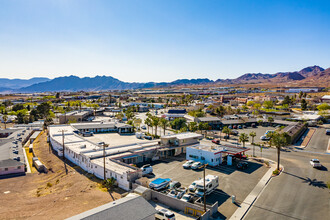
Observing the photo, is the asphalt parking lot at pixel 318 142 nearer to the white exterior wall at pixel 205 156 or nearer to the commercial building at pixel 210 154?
the commercial building at pixel 210 154

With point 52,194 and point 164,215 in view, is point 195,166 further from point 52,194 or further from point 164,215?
point 52,194

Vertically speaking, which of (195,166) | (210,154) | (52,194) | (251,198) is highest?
(210,154)

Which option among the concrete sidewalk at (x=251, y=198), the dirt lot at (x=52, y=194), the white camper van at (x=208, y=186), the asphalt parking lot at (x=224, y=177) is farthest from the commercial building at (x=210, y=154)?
the dirt lot at (x=52, y=194)

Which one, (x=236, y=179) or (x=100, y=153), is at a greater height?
(x=100, y=153)

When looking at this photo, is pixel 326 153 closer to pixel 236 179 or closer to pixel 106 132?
pixel 236 179

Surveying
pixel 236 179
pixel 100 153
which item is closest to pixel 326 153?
pixel 236 179

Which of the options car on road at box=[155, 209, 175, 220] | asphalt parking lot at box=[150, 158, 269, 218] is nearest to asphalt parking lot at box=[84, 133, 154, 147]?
asphalt parking lot at box=[150, 158, 269, 218]

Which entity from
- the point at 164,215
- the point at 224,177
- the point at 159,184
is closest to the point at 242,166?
the point at 224,177
